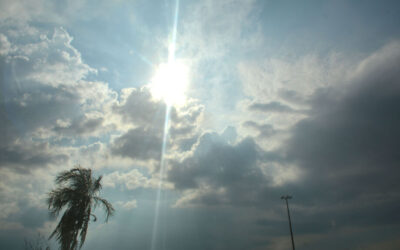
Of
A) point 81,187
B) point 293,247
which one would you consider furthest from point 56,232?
point 293,247

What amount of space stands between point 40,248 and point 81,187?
4.20 m

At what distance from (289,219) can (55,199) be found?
39028 millimetres

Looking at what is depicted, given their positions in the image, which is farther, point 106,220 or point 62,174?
point 106,220

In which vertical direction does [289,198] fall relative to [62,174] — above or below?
above

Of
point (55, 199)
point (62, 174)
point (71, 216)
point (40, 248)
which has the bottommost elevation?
point (40, 248)

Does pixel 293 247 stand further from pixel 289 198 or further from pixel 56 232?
pixel 56 232

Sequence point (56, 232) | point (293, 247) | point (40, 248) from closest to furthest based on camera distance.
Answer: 1. point (40, 248)
2. point (56, 232)
3. point (293, 247)

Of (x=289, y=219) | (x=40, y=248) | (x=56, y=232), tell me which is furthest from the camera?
(x=289, y=219)

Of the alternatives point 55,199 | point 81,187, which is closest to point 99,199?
point 81,187

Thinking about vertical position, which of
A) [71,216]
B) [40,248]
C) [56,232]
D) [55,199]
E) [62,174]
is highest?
[62,174]

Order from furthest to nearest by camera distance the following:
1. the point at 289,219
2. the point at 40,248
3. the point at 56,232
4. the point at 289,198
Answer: the point at 289,198, the point at 289,219, the point at 56,232, the point at 40,248

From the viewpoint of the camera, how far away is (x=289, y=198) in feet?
156

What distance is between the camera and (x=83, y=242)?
16125 millimetres

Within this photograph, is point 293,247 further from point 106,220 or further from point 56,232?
point 56,232
